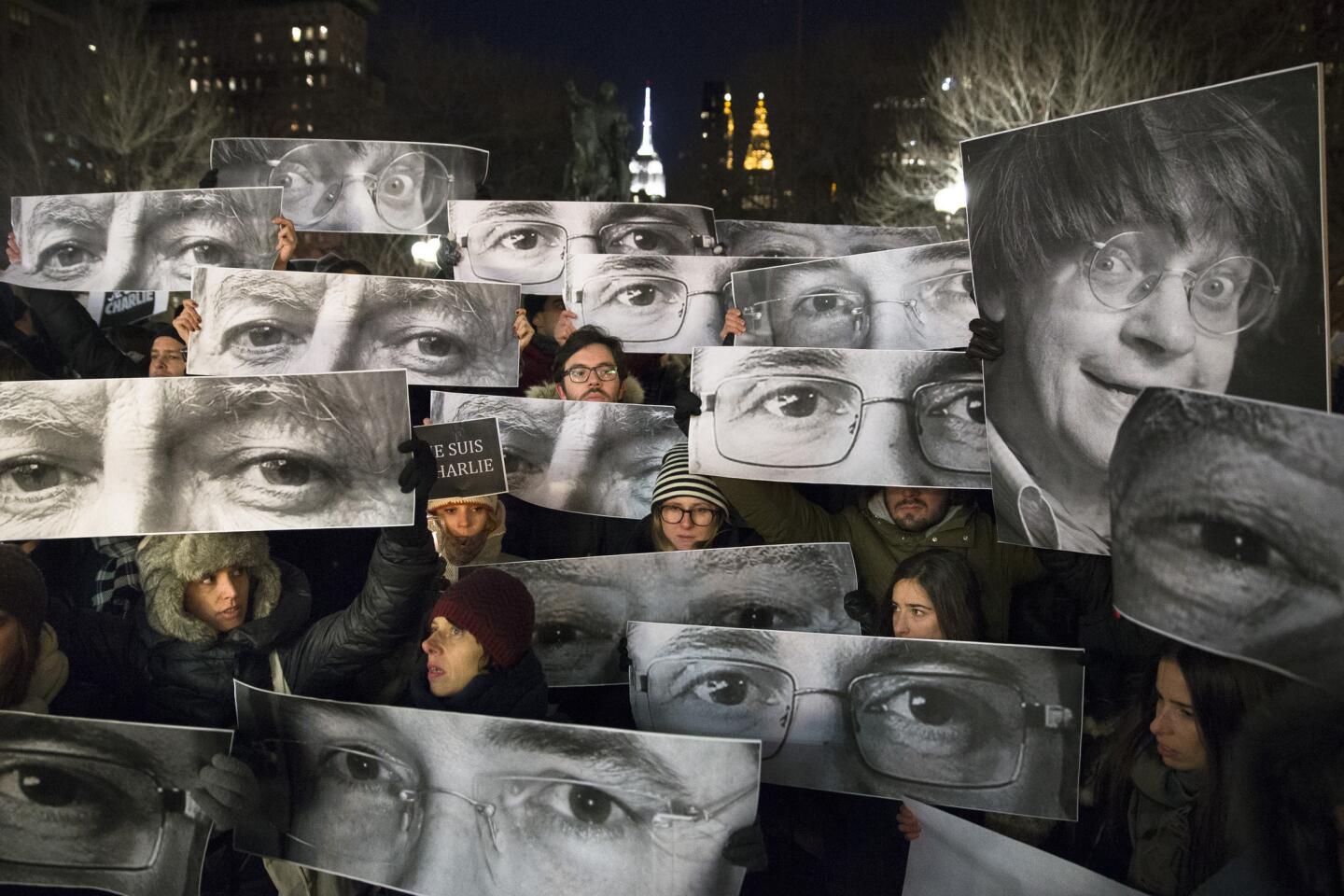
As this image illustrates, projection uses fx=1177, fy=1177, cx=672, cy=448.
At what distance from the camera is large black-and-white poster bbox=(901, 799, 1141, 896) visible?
2.24 meters

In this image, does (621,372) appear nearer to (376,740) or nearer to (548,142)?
(376,740)

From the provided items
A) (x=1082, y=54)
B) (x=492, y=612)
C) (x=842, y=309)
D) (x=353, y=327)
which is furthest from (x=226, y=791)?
(x=1082, y=54)

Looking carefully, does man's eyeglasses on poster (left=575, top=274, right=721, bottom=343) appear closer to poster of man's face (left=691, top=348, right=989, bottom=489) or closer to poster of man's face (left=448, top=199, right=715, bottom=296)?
poster of man's face (left=448, top=199, right=715, bottom=296)

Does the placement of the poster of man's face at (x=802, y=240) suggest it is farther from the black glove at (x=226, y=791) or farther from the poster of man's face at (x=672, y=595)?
the black glove at (x=226, y=791)

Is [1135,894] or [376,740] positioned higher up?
[376,740]

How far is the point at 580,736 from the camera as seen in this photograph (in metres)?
2.35

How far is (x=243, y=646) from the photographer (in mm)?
2986

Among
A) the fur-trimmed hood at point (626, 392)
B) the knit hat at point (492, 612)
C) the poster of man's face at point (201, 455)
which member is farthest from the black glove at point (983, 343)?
the fur-trimmed hood at point (626, 392)

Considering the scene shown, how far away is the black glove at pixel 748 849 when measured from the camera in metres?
2.22

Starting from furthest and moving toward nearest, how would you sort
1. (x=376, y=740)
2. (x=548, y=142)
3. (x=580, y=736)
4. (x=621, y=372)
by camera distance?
(x=548, y=142) < (x=621, y=372) < (x=376, y=740) < (x=580, y=736)

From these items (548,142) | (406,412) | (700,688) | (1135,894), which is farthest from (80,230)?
(548,142)

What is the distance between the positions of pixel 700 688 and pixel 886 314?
1521 mm

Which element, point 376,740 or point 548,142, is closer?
point 376,740

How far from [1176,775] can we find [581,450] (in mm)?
2133
